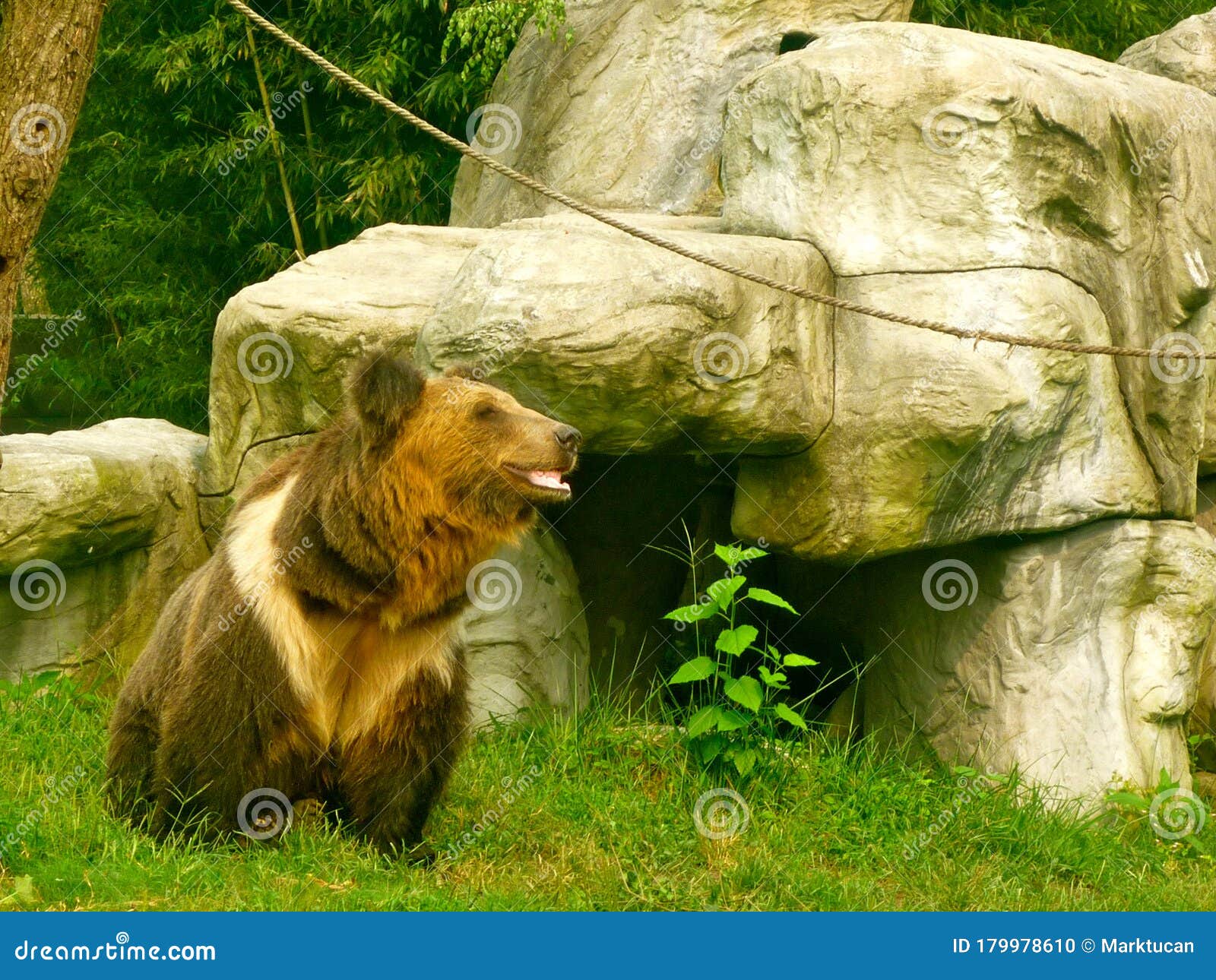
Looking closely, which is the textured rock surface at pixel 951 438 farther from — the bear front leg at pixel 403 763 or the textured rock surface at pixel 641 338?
the bear front leg at pixel 403 763

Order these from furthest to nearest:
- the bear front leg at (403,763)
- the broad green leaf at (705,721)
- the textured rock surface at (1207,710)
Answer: the textured rock surface at (1207,710), the broad green leaf at (705,721), the bear front leg at (403,763)

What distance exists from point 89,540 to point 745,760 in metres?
3.11

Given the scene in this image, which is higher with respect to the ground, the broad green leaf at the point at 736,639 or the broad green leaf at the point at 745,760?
the broad green leaf at the point at 736,639

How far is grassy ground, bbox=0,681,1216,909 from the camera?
434cm

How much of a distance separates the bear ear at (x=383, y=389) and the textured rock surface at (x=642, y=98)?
322 centimetres

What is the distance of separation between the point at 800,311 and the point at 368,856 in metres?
2.53

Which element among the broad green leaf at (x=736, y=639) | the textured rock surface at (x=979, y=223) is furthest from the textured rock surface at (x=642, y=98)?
the broad green leaf at (x=736, y=639)

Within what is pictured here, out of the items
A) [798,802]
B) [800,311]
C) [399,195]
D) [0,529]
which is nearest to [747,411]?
[800,311]

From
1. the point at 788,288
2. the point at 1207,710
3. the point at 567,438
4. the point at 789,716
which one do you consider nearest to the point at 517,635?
the point at 789,716

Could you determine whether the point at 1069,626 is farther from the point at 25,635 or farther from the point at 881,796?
the point at 25,635

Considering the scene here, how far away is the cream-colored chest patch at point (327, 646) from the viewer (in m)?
4.45

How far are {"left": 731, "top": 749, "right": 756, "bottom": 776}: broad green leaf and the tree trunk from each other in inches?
110

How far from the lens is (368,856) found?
462 centimetres

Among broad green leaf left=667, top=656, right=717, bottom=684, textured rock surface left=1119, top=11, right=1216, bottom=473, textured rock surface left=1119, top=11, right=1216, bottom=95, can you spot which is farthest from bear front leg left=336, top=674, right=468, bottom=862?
textured rock surface left=1119, top=11, right=1216, bottom=95
